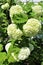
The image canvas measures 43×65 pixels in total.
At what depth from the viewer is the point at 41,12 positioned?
1.00 m

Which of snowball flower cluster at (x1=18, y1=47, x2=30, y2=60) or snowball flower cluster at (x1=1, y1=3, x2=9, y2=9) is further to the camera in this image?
snowball flower cluster at (x1=1, y1=3, x2=9, y2=9)

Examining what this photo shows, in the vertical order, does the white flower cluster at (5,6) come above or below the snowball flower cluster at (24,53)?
above

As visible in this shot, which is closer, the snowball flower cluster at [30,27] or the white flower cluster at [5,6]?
the snowball flower cluster at [30,27]

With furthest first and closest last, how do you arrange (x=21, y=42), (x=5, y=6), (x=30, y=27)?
(x=5, y=6) → (x=21, y=42) → (x=30, y=27)

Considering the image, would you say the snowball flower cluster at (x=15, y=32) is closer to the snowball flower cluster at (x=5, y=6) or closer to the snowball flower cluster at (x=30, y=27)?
the snowball flower cluster at (x=30, y=27)

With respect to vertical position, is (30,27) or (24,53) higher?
(30,27)

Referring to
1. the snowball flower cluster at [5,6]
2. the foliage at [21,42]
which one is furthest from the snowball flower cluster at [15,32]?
the snowball flower cluster at [5,6]

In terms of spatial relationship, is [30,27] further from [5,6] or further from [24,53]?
[5,6]

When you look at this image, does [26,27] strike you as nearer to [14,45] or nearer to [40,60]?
[14,45]

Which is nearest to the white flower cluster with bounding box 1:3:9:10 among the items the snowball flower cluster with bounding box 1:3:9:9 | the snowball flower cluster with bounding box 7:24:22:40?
the snowball flower cluster with bounding box 1:3:9:9

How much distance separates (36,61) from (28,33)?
31cm

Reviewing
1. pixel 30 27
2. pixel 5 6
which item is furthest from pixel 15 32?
pixel 5 6

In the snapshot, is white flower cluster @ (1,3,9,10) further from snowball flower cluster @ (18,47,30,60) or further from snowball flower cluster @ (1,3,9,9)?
snowball flower cluster @ (18,47,30,60)

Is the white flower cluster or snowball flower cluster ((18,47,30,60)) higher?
the white flower cluster
